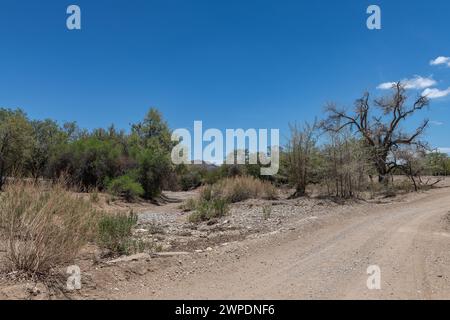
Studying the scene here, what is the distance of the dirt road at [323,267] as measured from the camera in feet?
18.8

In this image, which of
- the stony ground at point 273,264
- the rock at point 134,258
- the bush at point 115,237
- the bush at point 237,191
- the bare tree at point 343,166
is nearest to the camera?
the stony ground at point 273,264

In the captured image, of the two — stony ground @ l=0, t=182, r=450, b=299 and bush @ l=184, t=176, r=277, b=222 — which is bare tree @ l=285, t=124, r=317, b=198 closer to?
bush @ l=184, t=176, r=277, b=222

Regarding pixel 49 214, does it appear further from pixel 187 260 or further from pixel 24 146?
pixel 24 146

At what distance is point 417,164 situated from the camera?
2816 centimetres

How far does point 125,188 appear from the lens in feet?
86.6

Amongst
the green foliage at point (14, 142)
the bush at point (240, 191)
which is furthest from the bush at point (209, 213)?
the green foliage at point (14, 142)

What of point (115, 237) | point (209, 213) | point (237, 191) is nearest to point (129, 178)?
point (237, 191)

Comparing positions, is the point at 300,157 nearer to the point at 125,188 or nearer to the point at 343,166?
the point at 343,166

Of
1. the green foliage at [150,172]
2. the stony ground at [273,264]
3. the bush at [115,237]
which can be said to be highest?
the green foliage at [150,172]

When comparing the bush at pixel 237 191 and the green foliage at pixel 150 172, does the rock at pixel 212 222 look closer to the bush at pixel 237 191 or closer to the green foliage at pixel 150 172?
the bush at pixel 237 191

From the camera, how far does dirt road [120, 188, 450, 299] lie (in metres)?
5.74

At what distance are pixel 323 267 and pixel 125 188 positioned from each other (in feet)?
69.2

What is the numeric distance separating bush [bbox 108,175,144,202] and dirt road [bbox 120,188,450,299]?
17482mm

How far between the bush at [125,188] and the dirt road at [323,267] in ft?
57.4
